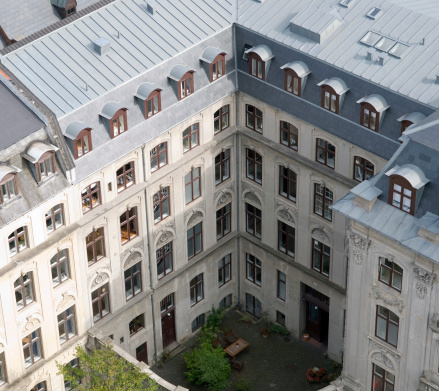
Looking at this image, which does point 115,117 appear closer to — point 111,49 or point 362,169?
point 111,49

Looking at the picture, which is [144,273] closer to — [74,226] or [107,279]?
[107,279]

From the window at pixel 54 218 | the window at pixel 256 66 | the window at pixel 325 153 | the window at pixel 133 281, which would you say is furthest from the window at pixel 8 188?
A: the window at pixel 325 153

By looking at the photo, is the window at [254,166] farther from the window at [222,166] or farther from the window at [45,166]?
the window at [45,166]

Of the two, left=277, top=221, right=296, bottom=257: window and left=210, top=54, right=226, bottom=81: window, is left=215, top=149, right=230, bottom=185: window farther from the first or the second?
left=210, top=54, right=226, bottom=81: window

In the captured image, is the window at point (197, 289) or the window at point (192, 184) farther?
the window at point (197, 289)

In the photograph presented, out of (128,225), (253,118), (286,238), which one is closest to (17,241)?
(128,225)

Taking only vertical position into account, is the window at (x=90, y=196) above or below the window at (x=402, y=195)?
below

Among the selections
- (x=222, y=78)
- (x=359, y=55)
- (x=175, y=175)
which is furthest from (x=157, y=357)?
(x=359, y=55)

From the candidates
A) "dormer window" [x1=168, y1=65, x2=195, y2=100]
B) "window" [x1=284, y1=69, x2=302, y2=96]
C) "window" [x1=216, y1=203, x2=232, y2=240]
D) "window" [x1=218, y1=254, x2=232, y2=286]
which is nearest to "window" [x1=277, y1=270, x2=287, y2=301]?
"window" [x1=218, y1=254, x2=232, y2=286]
